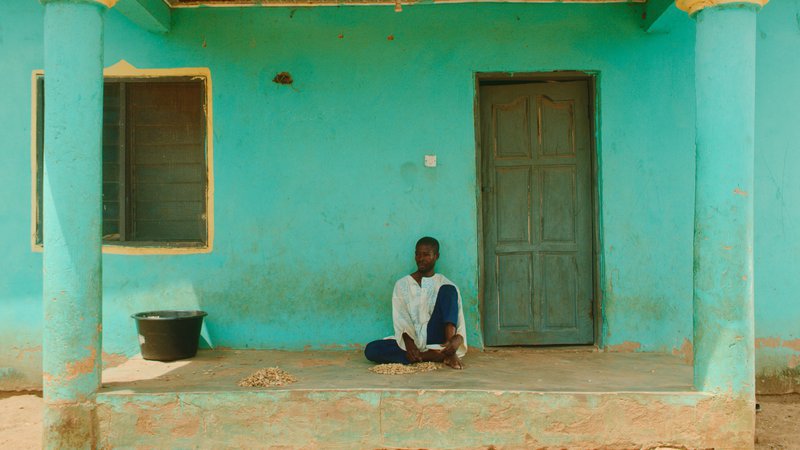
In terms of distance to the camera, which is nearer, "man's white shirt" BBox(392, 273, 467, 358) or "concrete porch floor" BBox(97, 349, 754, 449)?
"concrete porch floor" BBox(97, 349, 754, 449)

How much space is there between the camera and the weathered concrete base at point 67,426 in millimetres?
4156

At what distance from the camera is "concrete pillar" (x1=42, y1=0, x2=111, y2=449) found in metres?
4.19

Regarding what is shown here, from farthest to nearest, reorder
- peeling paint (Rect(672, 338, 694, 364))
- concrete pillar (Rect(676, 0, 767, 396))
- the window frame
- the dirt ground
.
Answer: the window frame < peeling paint (Rect(672, 338, 694, 364)) < the dirt ground < concrete pillar (Rect(676, 0, 767, 396))

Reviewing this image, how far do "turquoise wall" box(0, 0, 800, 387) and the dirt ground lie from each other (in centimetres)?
29

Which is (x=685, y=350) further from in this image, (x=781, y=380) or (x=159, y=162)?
(x=159, y=162)

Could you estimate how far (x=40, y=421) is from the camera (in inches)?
198

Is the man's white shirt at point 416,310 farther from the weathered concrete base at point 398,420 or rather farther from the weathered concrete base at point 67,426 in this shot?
the weathered concrete base at point 67,426

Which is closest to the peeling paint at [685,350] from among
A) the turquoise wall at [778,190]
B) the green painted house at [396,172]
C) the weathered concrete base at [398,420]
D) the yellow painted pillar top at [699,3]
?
the green painted house at [396,172]

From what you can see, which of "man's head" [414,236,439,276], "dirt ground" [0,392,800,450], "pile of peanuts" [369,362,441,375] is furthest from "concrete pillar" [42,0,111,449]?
"man's head" [414,236,439,276]

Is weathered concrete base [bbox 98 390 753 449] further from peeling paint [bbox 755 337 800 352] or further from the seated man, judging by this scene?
peeling paint [bbox 755 337 800 352]

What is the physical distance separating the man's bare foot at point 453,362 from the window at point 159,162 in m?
2.21

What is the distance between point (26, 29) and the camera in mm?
5672

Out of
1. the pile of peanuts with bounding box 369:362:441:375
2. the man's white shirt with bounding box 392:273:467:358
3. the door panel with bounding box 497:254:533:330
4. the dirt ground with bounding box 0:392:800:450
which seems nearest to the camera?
the dirt ground with bounding box 0:392:800:450

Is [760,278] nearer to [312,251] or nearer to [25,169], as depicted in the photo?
[312,251]
